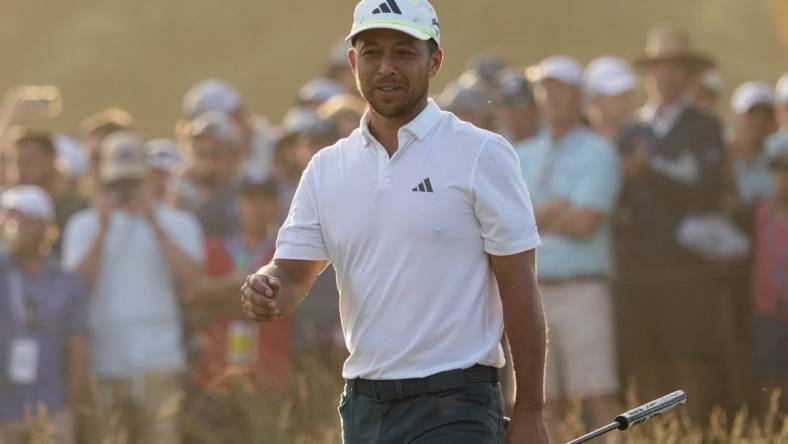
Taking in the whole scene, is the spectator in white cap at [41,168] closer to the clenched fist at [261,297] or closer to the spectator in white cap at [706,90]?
the spectator in white cap at [706,90]

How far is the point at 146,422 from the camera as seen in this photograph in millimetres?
10609

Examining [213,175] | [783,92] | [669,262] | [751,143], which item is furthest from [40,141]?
[783,92]

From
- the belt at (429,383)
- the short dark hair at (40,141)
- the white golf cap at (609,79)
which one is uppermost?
the short dark hair at (40,141)

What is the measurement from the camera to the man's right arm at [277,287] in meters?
5.07

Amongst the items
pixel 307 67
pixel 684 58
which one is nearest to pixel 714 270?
pixel 684 58

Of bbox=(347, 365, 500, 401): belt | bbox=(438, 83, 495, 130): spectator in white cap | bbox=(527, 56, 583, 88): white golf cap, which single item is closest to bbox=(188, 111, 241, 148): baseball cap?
bbox=(438, 83, 495, 130): spectator in white cap

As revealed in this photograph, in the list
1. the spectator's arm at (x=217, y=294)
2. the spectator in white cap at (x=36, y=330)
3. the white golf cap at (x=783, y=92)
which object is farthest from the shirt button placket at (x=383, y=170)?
the white golf cap at (x=783, y=92)

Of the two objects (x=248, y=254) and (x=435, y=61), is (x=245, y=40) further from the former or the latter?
(x=435, y=61)

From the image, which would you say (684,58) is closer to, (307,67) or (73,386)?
(73,386)

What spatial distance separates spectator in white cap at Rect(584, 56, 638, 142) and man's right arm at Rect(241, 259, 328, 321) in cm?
629

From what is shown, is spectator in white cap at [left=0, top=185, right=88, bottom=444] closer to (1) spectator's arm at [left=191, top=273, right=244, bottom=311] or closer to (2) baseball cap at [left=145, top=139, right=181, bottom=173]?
(1) spectator's arm at [left=191, top=273, right=244, bottom=311]

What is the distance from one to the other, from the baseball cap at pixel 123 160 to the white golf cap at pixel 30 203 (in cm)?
39

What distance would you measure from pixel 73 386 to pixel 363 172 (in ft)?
18.9

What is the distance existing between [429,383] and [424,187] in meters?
0.56
